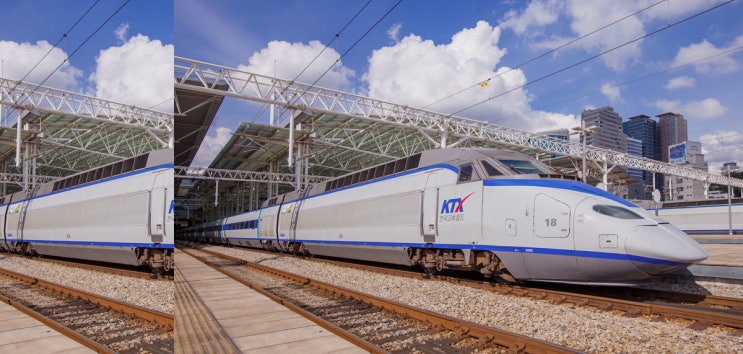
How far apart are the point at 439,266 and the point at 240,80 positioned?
13489 millimetres

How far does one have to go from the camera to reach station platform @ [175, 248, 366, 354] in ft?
18.3

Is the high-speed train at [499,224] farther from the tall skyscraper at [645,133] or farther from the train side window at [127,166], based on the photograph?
the tall skyscraper at [645,133]

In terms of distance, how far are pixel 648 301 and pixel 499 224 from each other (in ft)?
9.63

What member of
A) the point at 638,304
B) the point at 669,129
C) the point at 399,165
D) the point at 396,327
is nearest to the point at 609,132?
the point at 669,129

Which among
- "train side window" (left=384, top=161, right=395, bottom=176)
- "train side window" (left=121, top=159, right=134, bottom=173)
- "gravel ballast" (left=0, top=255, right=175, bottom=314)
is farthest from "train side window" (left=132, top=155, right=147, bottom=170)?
"train side window" (left=384, top=161, right=395, bottom=176)

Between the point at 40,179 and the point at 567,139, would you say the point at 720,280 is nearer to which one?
the point at 40,179

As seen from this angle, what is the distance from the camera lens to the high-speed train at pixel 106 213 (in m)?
4.86

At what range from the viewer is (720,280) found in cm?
1123

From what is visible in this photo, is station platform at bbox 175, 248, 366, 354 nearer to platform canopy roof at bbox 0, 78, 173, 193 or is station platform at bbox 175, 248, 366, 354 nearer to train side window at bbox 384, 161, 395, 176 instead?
platform canopy roof at bbox 0, 78, 173, 193

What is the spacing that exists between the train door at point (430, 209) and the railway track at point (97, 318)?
23.5 ft

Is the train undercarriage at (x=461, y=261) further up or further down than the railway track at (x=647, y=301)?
further up

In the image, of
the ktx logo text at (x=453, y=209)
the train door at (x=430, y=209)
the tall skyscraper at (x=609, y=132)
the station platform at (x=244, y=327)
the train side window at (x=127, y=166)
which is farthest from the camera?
the tall skyscraper at (x=609, y=132)

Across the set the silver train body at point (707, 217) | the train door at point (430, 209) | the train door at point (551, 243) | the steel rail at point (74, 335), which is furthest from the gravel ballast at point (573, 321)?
the silver train body at point (707, 217)

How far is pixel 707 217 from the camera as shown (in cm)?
3281
